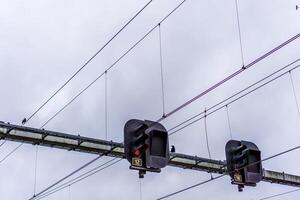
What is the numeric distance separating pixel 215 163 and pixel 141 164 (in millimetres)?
9941

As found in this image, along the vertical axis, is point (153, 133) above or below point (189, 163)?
below

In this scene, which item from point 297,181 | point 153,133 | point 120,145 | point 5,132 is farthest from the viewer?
point 297,181

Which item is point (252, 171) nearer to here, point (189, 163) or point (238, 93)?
point (238, 93)

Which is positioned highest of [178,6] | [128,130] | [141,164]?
[178,6]

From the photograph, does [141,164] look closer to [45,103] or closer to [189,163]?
[45,103]

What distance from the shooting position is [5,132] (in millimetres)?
19391

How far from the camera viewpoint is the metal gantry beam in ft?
64.4

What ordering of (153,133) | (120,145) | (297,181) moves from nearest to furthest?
(153,133)
(120,145)
(297,181)

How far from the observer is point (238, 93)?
12055mm

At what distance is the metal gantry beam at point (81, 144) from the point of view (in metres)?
19.6

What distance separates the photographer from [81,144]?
20984 mm

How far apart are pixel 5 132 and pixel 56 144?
2.05 m

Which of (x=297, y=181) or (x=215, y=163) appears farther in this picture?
(x=297, y=181)

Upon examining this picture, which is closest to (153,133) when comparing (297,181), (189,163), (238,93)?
(238,93)
